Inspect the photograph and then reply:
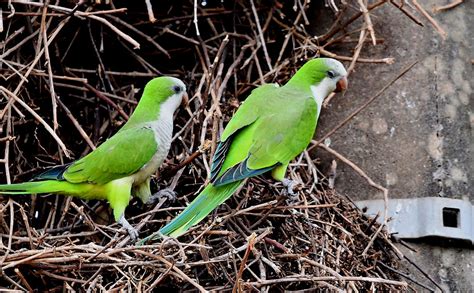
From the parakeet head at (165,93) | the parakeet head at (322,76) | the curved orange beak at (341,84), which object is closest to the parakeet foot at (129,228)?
the parakeet head at (165,93)

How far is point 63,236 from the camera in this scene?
2465mm

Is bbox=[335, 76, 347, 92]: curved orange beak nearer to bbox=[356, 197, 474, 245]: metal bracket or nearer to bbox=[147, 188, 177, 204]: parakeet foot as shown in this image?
bbox=[356, 197, 474, 245]: metal bracket

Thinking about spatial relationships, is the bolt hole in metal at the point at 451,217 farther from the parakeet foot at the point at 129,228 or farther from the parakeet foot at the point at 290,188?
the parakeet foot at the point at 129,228

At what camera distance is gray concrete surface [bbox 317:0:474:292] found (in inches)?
115

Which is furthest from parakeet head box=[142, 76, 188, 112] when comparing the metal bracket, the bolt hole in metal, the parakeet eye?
the bolt hole in metal

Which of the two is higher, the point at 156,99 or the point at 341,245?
the point at 156,99

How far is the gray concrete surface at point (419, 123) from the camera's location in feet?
9.57

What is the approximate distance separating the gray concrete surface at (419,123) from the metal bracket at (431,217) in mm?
41

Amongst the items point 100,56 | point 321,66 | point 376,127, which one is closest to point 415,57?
point 376,127

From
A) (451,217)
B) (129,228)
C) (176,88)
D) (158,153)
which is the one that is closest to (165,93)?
(176,88)

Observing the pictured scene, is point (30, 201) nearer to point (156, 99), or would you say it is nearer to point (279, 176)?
point (156, 99)

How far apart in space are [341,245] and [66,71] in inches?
41.9

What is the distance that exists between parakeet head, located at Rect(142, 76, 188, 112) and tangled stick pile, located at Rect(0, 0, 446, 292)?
89 millimetres

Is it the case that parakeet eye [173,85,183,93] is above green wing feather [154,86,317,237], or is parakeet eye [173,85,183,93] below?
above
